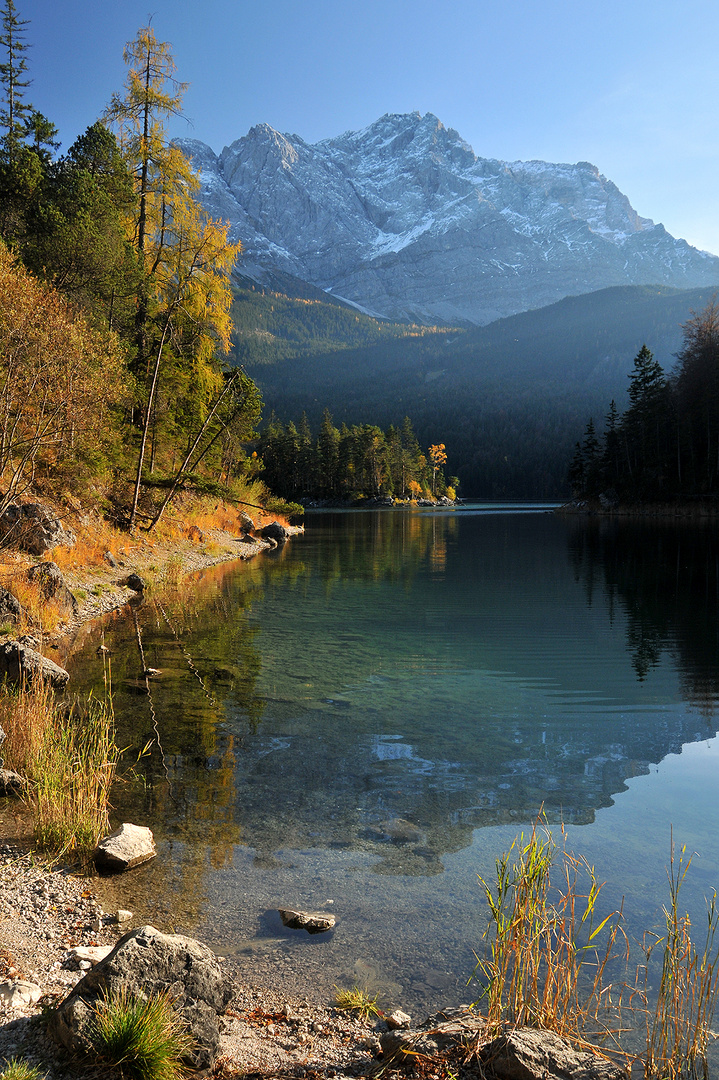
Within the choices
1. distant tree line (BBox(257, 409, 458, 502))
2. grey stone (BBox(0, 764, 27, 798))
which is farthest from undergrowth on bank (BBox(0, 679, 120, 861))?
distant tree line (BBox(257, 409, 458, 502))

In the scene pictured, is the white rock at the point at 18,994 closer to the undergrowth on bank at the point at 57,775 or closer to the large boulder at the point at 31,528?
the undergrowth on bank at the point at 57,775

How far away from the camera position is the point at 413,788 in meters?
7.75

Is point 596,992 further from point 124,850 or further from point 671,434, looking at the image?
point 671,434

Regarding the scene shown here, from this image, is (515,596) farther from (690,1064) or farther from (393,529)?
(393,529)

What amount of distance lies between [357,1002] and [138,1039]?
1634mm

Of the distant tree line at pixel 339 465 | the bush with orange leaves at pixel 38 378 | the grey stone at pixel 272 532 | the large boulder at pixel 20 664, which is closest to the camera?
the large boulder at pixel 20 664

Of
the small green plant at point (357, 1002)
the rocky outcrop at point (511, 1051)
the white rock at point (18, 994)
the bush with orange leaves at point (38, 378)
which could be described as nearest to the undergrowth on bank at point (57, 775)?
the white rock at point (18, 994)

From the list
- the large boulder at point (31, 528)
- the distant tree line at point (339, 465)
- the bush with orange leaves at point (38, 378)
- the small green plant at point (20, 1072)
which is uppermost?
the distant tree line at point (339, 465)

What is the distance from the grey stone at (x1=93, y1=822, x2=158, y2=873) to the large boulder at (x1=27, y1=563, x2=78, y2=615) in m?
10.4

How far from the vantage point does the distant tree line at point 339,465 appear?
393ft

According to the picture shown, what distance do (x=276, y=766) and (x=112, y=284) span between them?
819 inches

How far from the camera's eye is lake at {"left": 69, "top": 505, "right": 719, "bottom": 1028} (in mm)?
5191

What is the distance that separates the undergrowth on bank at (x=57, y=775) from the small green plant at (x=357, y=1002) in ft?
9.39

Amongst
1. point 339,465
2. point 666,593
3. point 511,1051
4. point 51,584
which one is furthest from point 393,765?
point 339,465
